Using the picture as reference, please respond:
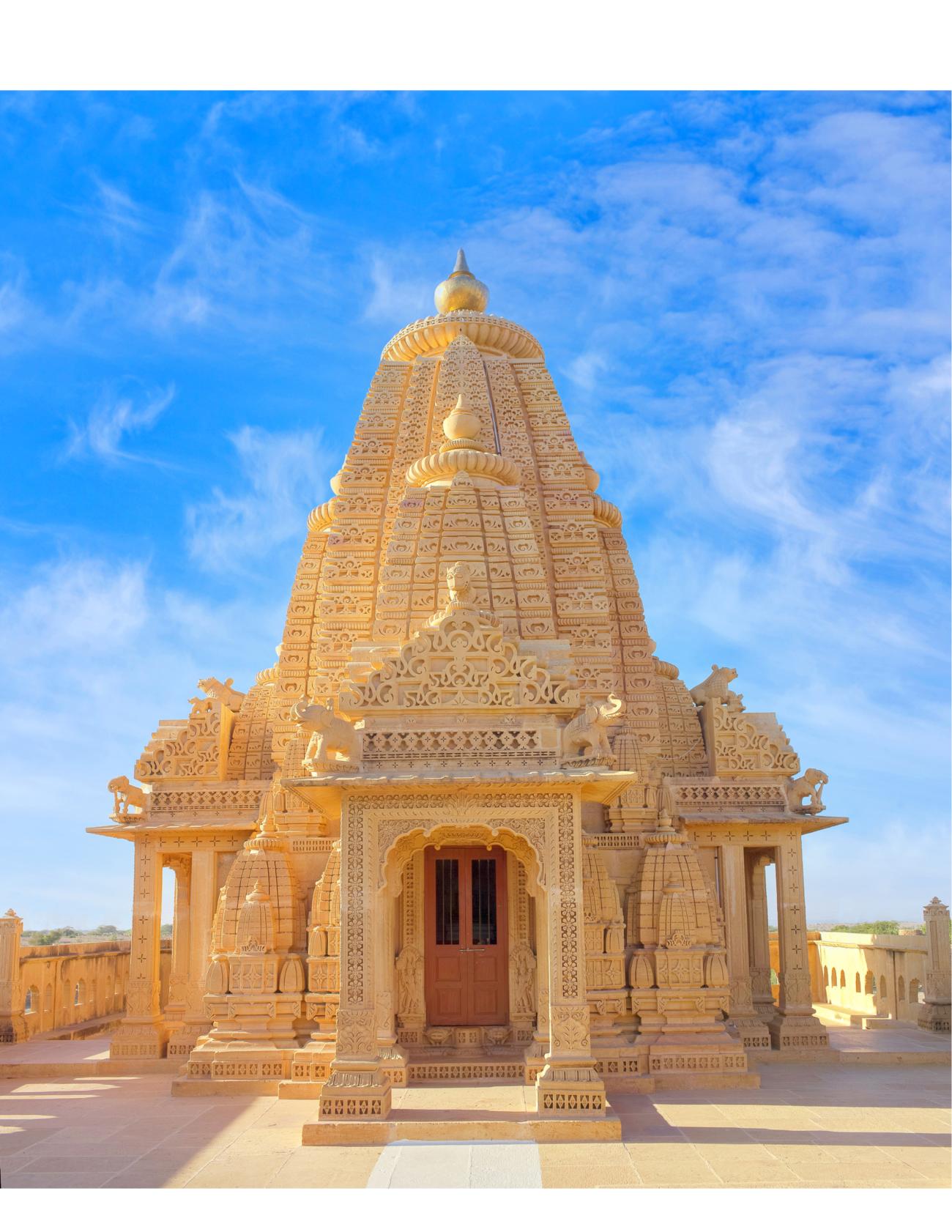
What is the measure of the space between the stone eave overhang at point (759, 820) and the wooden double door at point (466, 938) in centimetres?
437

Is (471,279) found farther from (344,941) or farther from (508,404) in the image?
(344,941)

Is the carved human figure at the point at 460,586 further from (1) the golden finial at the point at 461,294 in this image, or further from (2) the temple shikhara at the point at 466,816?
(1) the golden finial at the point at 461,294

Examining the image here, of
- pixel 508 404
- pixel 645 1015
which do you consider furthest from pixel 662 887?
pixel 508 404

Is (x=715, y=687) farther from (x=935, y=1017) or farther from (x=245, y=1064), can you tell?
(x=245, y=1064)

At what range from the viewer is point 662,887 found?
14.8 metres

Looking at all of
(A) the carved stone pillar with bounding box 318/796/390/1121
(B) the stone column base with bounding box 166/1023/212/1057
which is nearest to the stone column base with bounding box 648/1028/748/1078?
(A) the carved stone pillar with bounding box 318/796/390/1121

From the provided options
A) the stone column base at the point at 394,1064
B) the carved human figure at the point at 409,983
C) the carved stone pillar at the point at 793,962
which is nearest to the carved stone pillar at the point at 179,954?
the carved human figure at the point at 409,983

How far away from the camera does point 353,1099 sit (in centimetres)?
1077

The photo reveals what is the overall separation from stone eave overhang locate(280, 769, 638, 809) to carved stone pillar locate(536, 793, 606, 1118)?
1.31 ft

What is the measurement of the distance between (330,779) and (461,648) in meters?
2.08

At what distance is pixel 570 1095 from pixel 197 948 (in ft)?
28.1

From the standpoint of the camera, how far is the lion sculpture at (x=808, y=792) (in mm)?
18094

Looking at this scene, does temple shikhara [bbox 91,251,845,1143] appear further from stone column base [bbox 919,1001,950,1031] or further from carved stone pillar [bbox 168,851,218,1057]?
stone column base [bbox 919,1001,950,1031]

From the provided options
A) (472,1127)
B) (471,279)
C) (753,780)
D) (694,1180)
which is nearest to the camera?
(694,1180)
